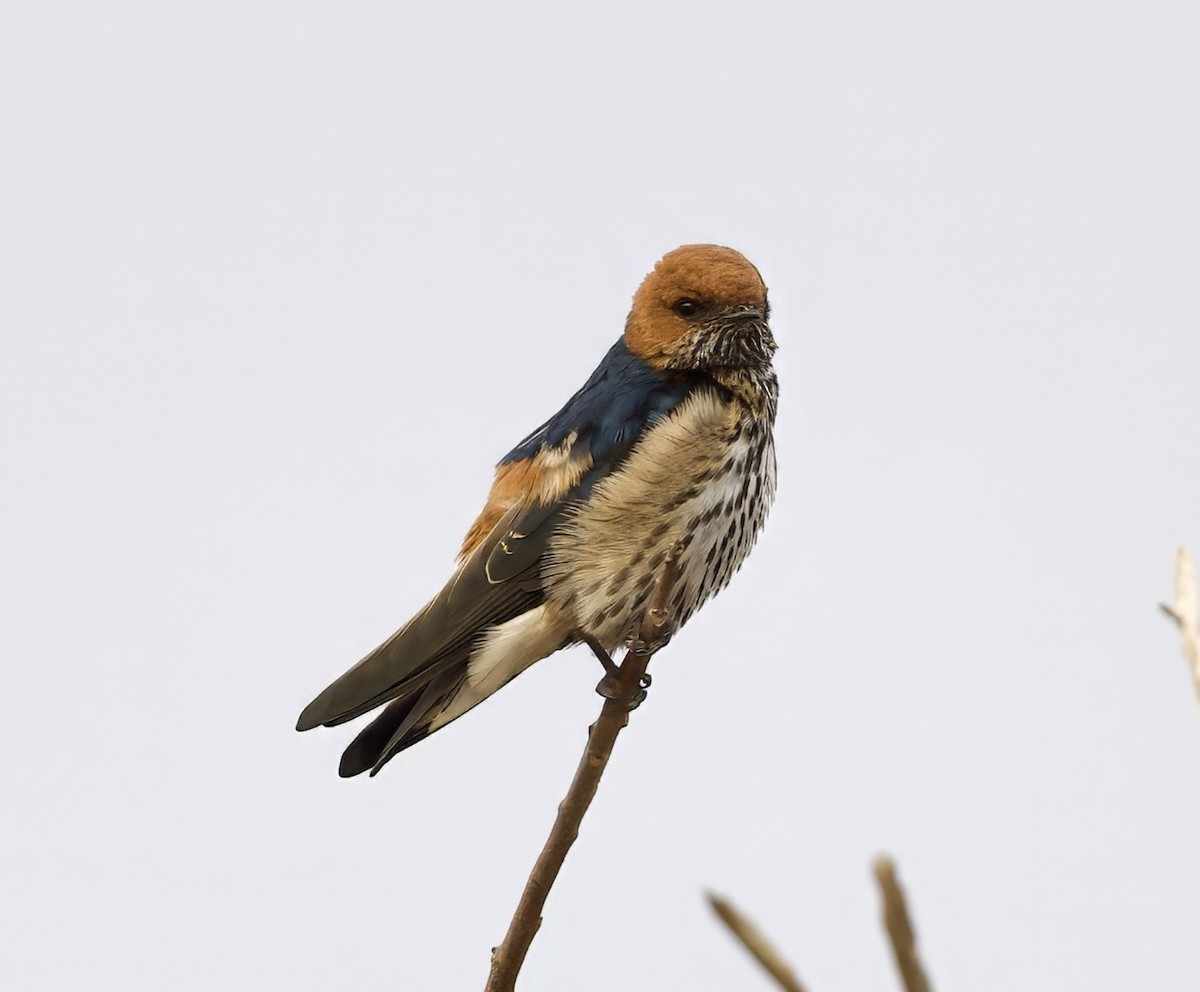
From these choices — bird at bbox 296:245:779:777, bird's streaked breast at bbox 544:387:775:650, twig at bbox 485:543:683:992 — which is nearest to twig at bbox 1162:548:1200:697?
twig at bbox 485:543:683:992

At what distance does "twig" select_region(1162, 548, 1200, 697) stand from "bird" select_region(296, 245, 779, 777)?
3.38 meters

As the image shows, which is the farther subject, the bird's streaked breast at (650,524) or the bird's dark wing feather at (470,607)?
the bird's streaked breast at (650,524)

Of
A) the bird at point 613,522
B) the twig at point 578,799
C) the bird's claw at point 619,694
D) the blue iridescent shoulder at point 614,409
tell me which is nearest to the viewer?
the twig at point 578,799

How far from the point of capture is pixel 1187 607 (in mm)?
2271

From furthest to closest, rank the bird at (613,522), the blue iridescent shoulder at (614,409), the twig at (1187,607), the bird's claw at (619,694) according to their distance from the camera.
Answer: the blue iridescent shoulder at (614,409) < the bird at (613,522) < the bird's claw at (619,694) < the twig at (1187,607)

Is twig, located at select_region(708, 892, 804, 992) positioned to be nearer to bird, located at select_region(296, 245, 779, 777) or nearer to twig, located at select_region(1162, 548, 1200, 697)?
twig, located at select_region(1162, 548, 1200, 697)

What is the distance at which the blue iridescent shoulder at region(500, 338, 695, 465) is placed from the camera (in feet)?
19.6

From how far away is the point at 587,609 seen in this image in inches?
230

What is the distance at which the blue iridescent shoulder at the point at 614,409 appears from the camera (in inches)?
236

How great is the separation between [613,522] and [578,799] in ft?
5.18

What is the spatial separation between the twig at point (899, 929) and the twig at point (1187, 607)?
0.73 metres

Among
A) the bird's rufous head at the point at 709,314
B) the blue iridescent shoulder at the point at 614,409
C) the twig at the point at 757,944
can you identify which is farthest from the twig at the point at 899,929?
the bird's rufous head at the point at 709,314

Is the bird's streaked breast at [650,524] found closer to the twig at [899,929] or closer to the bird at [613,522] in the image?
the bird at [613,522]

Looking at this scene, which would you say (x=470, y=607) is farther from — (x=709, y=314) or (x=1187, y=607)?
(x=1187, y=607)
